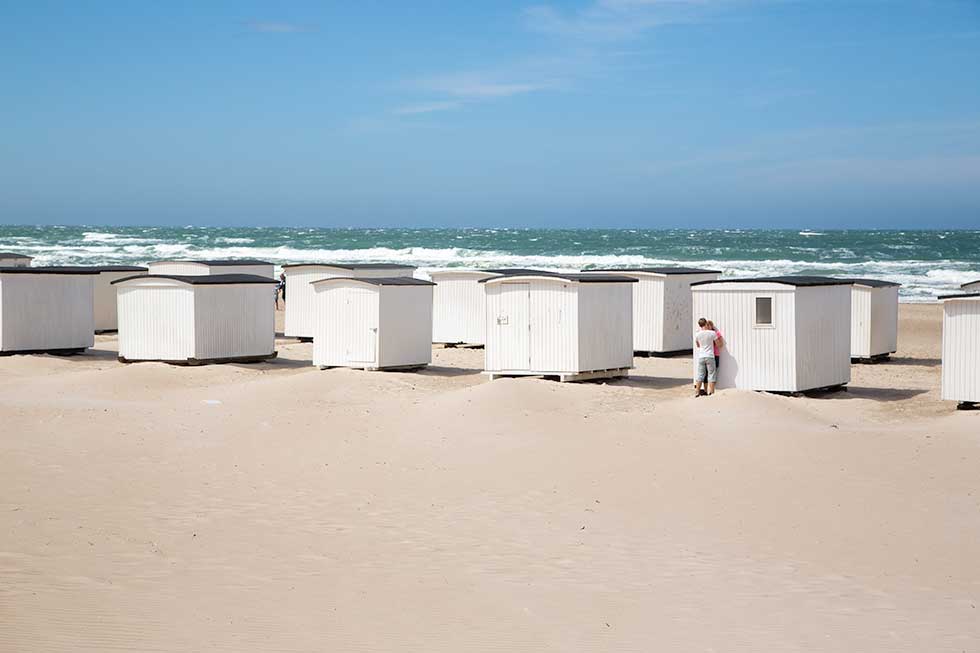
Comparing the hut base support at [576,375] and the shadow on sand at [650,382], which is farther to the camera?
the shadow on sand at [650,382]

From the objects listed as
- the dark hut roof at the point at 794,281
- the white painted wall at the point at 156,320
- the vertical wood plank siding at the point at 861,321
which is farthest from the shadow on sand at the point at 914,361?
the white painted wall at the point at 156,320

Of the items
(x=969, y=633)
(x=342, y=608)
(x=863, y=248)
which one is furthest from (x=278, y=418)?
(x=863, y=248)

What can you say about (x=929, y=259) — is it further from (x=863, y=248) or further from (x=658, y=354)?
(x=658, y=354)

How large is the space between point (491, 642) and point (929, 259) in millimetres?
68938

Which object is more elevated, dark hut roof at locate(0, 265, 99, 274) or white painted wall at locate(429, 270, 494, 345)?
dark hut roof at locate(0, 265, 99, 274)

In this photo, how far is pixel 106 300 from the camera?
31.7m

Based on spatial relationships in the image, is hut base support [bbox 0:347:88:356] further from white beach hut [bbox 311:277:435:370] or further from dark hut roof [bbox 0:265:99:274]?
white beach hut [bbox 311:277:435:370]

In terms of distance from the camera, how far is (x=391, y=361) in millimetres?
22344

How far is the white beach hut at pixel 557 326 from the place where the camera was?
2062 centimetres

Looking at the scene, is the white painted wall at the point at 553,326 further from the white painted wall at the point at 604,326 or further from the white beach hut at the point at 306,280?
the white beach hut at the point at 306,280

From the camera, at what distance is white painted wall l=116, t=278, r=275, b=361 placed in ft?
75.9

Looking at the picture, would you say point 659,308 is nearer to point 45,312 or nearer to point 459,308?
point 459,308

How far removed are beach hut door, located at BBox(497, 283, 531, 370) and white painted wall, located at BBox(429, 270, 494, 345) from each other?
20.8 ft

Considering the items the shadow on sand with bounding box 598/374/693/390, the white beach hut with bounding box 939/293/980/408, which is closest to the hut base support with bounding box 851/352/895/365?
the shadow on sand with bounding box 598/374/693/390
